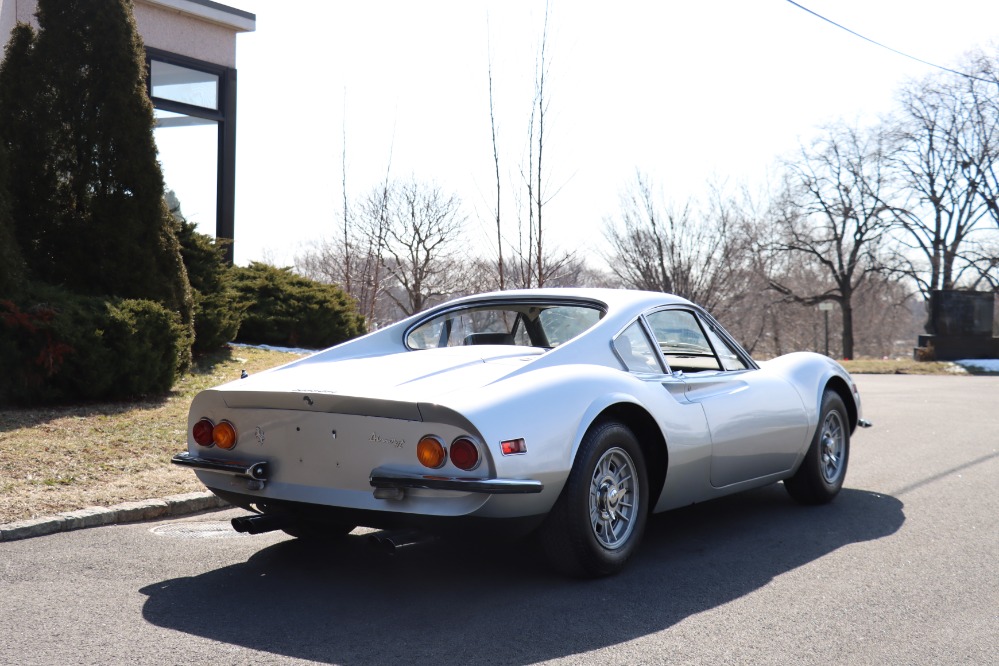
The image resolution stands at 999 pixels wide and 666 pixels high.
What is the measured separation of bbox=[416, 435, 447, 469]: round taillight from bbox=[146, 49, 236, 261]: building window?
12802mm

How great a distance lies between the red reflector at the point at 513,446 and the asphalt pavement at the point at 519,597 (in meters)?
0.66

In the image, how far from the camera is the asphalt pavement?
11.8ft

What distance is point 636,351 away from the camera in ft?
17.2

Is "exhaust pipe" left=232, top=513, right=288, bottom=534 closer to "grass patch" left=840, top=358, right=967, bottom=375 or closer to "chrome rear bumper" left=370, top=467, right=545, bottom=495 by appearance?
"chrome rear bumper" left=370, top=467, right=545, bottom=495

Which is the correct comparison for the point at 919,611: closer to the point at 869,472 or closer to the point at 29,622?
the point at 29,622

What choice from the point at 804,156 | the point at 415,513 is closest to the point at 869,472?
the point at 415,513

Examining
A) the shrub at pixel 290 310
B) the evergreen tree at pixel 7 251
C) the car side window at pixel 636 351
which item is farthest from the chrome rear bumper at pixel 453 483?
the shrub at pixel 290 310

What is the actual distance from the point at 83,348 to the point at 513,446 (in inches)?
244

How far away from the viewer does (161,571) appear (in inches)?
188

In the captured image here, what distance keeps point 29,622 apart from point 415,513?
1.56 metres

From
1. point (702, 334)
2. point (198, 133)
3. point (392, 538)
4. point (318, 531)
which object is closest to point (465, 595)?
point (392, 538)

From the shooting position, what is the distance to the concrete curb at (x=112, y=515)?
5555mm

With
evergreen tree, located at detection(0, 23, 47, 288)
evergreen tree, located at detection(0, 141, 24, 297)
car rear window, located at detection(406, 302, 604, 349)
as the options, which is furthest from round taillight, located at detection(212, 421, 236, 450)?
evergreen tree, located at detection(0, 23, 47, 288)

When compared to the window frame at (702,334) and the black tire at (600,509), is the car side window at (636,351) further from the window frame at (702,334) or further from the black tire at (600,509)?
the black tire at (600,509)
